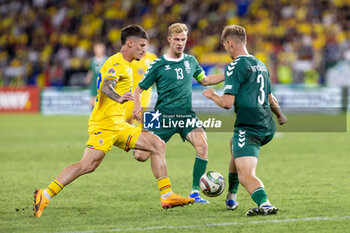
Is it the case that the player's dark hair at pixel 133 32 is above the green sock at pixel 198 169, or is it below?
above

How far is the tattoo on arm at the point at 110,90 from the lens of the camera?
6820 mm

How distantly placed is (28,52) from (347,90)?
14940mm

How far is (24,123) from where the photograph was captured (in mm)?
21797

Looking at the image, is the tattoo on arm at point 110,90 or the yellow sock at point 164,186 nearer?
the tattoo on arm at point 110,90

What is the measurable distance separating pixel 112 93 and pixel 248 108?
141cm

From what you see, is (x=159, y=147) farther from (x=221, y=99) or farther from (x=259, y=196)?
(x=259, y=196)

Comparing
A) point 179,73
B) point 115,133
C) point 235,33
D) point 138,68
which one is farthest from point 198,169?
point 138,68

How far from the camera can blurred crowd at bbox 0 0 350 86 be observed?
2570 cm

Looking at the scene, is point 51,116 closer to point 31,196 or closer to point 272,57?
point 272,57

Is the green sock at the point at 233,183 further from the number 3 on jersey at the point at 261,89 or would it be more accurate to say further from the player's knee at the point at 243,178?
the number 3 on jersey at the point at 261,89

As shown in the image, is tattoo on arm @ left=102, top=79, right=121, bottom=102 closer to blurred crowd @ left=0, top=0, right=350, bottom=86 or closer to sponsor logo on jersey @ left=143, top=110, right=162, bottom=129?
sponsor logo on jersey @ left=143, top=110, right=162, bottom=129

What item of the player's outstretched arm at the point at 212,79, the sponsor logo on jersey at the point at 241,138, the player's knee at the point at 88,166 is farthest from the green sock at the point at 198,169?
the player's knee at the point at 88,166

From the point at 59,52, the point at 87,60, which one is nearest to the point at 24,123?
the point at 87,60

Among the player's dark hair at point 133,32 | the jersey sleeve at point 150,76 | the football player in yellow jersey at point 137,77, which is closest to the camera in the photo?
the player's dark hair at point 133,32
